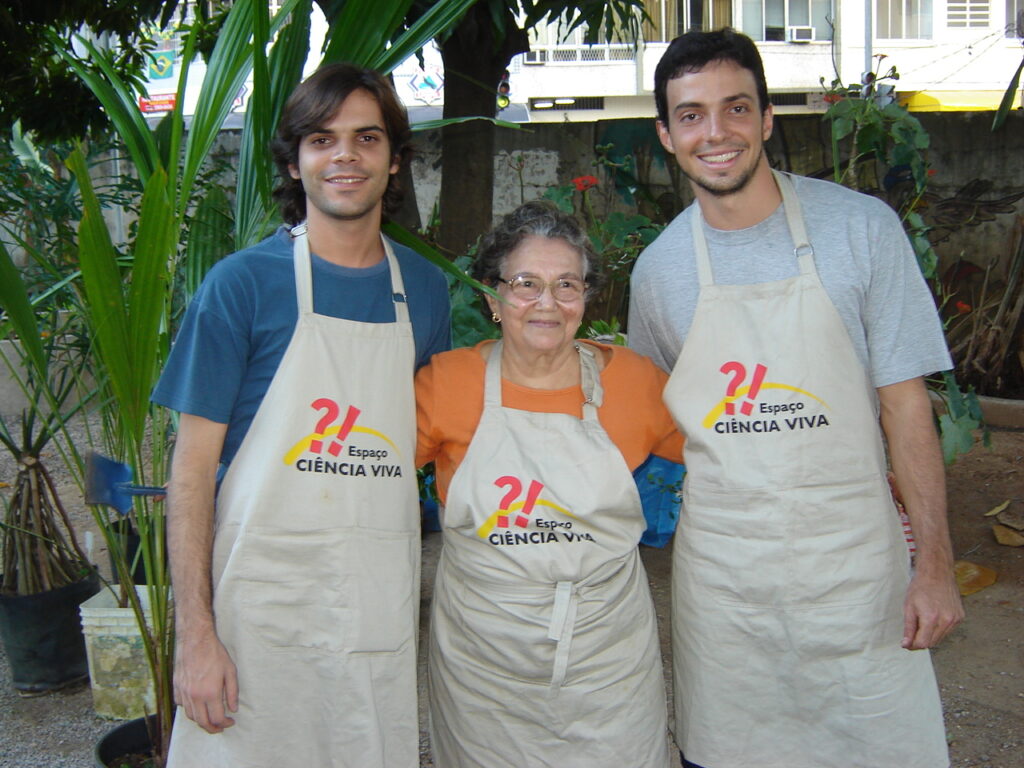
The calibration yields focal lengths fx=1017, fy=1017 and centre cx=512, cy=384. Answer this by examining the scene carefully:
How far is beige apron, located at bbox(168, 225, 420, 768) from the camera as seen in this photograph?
181cm

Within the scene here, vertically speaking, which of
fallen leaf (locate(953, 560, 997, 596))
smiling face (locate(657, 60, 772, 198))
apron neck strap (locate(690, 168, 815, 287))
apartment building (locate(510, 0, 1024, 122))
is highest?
apartment building (locate(510, 0, 1024, 122))

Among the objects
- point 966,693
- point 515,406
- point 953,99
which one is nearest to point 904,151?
point 966,693

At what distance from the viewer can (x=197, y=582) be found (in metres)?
1.79

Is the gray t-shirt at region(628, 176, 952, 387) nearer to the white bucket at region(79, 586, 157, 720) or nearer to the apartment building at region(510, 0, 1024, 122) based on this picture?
the white bucket at region(79, 586, 157, 720)

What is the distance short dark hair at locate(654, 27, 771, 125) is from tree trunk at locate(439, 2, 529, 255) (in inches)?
103

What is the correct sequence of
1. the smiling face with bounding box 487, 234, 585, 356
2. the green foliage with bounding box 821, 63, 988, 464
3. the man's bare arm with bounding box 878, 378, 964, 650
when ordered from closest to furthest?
the man's bare arm with bounding box 878, 378, 964, 650 → the smiling face with bounding box 487, 234, 585, 356 → the green foliage with bounding box 821, 63, 988, 464

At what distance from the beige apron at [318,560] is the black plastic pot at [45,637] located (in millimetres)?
1796

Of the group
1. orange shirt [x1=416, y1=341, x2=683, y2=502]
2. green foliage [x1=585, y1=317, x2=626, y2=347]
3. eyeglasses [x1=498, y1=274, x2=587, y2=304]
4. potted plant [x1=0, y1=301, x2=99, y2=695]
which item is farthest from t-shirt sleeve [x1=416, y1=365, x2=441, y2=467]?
potted plant [x1=0, y1=301, x2=99, y2=695]

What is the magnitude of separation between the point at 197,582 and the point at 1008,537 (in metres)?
3.65

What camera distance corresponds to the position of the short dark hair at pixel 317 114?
1.92 meters

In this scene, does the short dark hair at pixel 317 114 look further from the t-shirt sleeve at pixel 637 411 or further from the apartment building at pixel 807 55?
the apartment building at pixel 807 55

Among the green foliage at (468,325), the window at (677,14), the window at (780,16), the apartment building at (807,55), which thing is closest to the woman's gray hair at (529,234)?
the green foliage at (468,325)

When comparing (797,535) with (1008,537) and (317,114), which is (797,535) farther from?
(1008,537)

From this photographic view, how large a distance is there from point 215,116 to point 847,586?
159 cm
